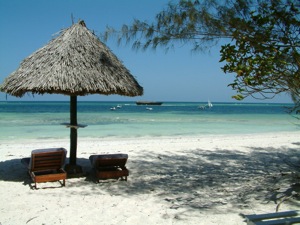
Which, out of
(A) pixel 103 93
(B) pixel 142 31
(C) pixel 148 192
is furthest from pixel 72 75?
(C) pixel 148 192

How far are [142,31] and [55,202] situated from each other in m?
A: 2.58

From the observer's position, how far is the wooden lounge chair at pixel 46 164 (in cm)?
432

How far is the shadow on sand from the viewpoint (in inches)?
152

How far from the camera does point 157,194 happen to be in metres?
4.05

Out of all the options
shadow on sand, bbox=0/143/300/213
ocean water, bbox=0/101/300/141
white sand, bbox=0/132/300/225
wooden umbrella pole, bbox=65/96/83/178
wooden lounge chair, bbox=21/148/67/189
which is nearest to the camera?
white sand, bbox=0/132/300/225

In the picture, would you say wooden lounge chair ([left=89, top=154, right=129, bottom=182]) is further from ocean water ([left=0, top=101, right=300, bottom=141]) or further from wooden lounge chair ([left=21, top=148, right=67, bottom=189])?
ocean water ([left=0, top=101, right=300, bottom=141])

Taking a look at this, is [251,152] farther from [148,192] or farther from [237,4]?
[237,4]

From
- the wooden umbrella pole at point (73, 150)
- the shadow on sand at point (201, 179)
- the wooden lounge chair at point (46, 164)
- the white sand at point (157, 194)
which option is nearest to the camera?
the white sand at point (157, 194)

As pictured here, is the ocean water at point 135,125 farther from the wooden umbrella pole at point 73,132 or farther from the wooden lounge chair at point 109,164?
the wooden lounge chair at point 109,164

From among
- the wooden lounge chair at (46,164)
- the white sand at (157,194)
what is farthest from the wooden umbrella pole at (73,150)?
the wooden lounge chair at (46,164)

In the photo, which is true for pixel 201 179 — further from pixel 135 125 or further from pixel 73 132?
pixel 135 125

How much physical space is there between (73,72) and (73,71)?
0.02m

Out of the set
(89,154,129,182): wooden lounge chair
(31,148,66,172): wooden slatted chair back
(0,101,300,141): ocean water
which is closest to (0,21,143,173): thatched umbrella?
(31,148,66,172): wooden slatted chair back

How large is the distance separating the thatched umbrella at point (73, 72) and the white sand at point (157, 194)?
0.97 meters
